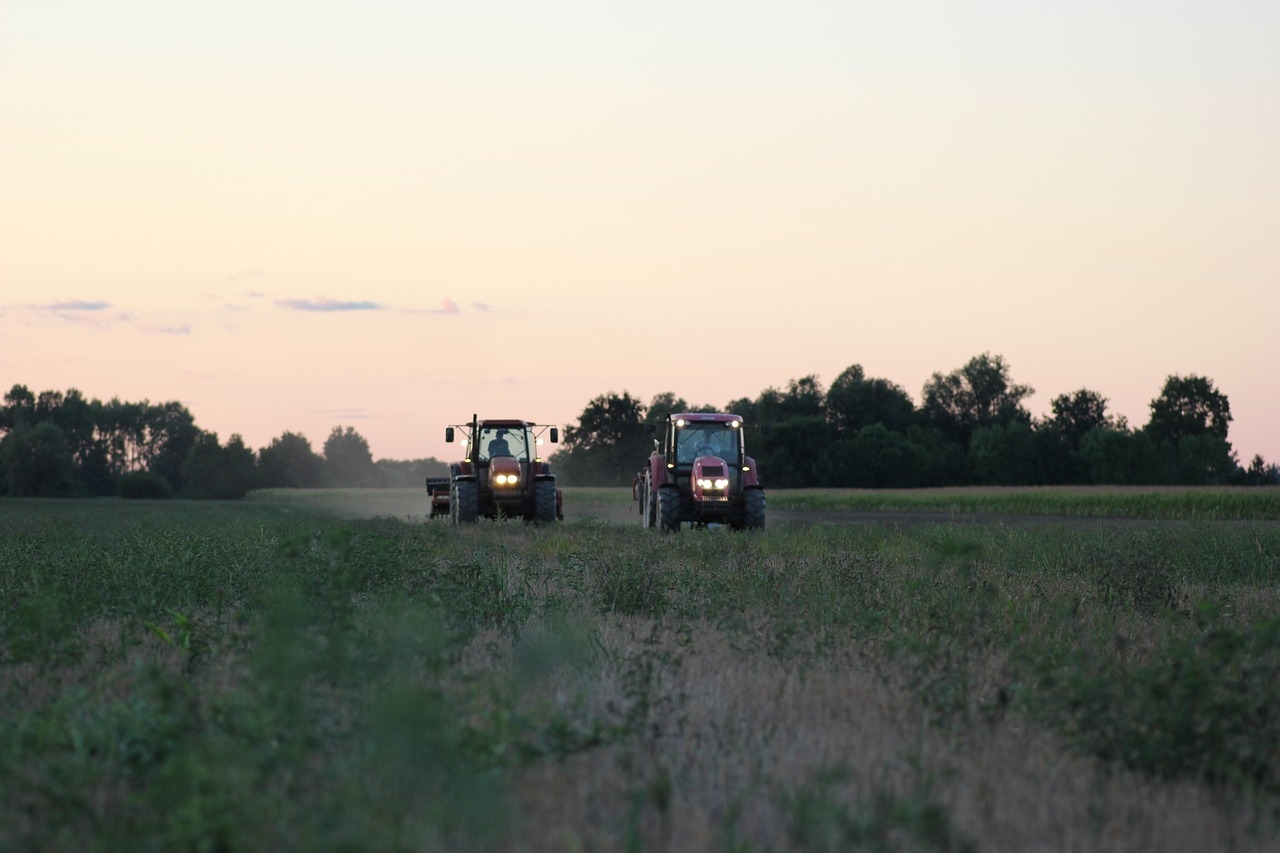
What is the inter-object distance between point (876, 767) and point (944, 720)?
0.99 metres

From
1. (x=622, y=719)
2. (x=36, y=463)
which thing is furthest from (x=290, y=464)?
(x=622, y=719)

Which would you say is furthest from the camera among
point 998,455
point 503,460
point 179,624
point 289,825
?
point 998,455

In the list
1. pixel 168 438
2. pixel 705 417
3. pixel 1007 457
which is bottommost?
pixel 705 417

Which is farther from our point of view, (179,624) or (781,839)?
(179,624)

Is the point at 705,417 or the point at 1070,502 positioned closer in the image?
the point at 705,417

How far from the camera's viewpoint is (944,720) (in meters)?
6.10

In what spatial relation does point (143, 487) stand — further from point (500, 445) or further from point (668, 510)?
point (668, 510)

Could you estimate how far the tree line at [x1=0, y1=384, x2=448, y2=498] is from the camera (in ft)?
350

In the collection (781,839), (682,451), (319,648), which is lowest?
(781,839)

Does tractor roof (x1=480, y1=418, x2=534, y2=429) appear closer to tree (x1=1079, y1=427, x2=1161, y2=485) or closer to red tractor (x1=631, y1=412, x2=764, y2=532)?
red tractor (x1=631, y1=412, x2=764, y2=532)

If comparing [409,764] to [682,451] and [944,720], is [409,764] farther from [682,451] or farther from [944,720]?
[682,451]

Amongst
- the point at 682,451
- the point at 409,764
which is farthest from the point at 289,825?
the point at 682,451

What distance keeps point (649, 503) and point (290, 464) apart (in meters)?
115

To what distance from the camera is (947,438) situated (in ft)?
372
